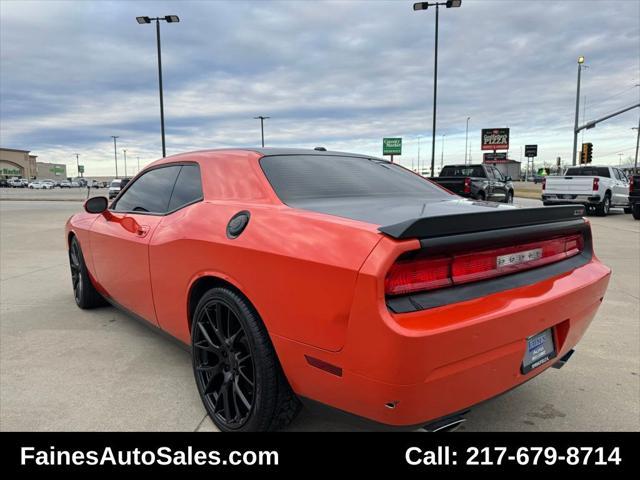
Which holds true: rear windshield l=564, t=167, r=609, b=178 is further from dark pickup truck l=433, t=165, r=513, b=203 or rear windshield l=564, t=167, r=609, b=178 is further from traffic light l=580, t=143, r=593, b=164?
traffic light l=580, t=143, r=593, b=164

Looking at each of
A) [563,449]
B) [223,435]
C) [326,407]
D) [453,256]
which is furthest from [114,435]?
[563,449]

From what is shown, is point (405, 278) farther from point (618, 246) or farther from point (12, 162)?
point (12, 162)

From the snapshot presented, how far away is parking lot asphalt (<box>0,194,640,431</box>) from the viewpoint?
255 centimetres

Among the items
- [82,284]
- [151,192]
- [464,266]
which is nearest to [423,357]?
[464,266]

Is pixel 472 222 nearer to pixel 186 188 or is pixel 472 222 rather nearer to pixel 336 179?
pixel 336 179

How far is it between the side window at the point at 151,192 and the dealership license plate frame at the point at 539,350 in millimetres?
2322

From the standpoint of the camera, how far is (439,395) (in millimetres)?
1762

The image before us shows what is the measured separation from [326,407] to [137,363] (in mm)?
1921

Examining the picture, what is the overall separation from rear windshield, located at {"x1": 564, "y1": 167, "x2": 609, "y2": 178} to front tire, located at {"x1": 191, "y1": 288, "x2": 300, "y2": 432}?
55.7 ft

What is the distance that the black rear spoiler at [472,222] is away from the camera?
1.74m

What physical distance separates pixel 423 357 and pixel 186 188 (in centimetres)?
199

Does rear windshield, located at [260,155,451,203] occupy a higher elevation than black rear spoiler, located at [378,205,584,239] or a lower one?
higher

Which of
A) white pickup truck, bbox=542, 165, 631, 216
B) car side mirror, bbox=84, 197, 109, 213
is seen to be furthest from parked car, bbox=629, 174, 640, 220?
car side mirror, bbox=84, 197, 109, 213

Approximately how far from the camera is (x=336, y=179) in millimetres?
2900
